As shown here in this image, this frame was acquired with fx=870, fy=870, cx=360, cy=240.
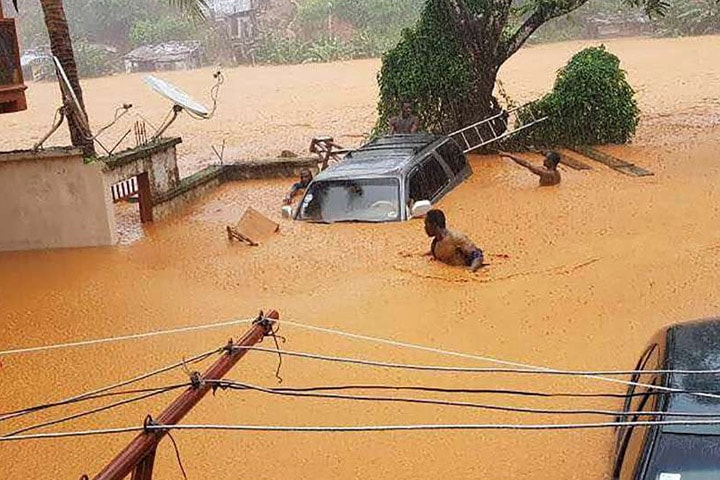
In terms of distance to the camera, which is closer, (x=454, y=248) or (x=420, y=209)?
(x=454, y=248)

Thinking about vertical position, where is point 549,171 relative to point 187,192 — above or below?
above

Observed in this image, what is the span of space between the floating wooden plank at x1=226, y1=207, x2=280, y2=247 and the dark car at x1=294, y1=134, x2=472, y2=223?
0.49 m

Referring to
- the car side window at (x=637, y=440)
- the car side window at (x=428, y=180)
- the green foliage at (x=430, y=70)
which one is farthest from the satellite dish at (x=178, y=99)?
the car side window at (x=637, y=440)

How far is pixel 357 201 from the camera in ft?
39.2

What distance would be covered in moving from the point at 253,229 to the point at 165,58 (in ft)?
142

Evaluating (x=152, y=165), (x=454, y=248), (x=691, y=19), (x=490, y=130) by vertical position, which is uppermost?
(x=691, y=19)

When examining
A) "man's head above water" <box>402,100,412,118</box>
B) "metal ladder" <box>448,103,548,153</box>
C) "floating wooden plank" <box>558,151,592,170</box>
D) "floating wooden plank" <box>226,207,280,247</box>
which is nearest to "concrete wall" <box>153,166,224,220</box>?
"floating wooden plank" <box>226,207,280,247</box>

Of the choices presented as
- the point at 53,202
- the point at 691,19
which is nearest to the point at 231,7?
the point at 691,19

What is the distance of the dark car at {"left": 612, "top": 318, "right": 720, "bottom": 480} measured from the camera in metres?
3.80

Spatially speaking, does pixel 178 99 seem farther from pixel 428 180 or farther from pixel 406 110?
pixel 406 110

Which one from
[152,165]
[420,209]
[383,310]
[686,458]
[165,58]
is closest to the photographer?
[686,458]

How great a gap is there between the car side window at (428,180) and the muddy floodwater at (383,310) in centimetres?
44

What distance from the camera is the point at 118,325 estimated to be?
9883 mm

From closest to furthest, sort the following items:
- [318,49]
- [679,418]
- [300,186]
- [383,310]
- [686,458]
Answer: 1. [686,458]
2. [679,418]
3. [383,310]
4. [300,186]
5. [318,49]
